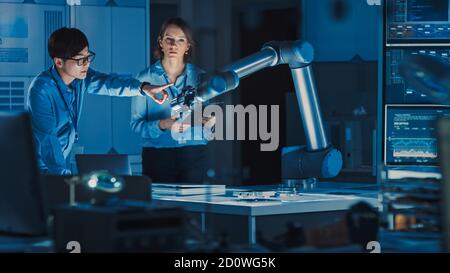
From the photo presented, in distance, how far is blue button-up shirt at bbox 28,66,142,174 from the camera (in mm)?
6055

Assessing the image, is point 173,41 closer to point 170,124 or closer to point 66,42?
point 170,124

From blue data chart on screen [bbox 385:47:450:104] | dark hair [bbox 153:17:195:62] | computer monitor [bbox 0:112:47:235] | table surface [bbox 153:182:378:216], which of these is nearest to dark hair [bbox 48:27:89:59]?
dark hair [bbox 153:17:195:62]

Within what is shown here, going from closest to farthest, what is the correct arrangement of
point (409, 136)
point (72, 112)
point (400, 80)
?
1. point (409, 136)
2. point (400, 80)
3. point (72, 112)

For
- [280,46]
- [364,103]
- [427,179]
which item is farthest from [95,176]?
[364,103]

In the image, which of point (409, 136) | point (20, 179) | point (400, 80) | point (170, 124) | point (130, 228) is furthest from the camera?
point (170, 124)

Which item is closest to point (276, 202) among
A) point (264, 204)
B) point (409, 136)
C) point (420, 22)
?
point (264, 204)

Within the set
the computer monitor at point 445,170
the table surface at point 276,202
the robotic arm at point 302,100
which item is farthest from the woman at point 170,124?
the computer monitor at point 445,170

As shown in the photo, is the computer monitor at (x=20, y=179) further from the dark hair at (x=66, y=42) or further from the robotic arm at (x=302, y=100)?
the dark hair at (x=66, y=42)

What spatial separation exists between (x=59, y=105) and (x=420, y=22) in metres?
2.22

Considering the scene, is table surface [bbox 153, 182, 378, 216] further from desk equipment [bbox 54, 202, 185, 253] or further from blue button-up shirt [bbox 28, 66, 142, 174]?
desk equipment [bbox 54, 202, 185, 253]

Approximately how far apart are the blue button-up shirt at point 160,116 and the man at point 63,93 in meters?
0.07

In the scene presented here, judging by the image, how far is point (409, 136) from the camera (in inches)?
231

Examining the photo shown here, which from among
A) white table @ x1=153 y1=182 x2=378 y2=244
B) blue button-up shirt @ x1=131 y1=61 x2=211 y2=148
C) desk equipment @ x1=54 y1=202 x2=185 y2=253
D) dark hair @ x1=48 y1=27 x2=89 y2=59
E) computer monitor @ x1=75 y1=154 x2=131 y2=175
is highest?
dark hair @ x1=48 y1=27 x2=89 y2=59

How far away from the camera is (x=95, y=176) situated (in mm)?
3229
